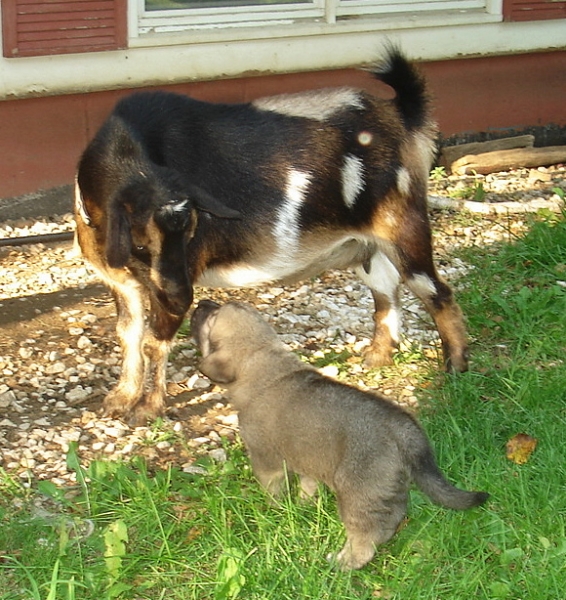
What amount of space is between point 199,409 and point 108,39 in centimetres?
315

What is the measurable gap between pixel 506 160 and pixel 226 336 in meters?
5.22

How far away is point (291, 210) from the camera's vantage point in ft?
18.9

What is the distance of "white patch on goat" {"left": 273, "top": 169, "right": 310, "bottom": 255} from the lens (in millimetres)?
5746

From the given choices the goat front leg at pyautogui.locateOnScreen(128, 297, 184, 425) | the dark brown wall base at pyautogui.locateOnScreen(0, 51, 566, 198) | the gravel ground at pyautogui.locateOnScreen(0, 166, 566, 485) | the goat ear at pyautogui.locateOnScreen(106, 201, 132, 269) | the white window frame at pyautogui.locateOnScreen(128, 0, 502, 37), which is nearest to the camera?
the goat ear at pyautogui.locateOnScreen(106, 201, 132, 269)

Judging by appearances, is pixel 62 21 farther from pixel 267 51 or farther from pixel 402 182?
pixel 402 182

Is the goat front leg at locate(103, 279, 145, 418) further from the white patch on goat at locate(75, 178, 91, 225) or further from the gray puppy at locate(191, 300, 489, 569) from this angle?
the gray puppy at locate(191, 300, 489, 569)

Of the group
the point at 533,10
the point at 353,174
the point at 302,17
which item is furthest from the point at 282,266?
the point at 533,10

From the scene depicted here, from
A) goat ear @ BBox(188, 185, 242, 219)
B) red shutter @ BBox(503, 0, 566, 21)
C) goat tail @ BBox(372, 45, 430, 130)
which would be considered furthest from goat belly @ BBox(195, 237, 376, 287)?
red shutter @ BBox(503, 0, 566, 21)

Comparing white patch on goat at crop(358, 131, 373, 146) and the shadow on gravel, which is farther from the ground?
white patch on goat at crop(358, 131, 373, 146)

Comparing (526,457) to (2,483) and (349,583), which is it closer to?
(349,583)

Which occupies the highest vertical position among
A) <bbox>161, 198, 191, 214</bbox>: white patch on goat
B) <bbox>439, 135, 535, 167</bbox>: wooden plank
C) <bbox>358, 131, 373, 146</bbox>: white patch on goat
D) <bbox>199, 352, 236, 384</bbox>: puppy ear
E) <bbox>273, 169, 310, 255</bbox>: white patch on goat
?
<bbox>358, 131, 373, 146</bbox>: white patch on goat

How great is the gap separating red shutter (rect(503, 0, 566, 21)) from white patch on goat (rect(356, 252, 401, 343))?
3.86 m

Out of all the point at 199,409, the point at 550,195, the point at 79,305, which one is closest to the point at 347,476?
the point at 199,409

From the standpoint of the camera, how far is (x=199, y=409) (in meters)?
5.86
